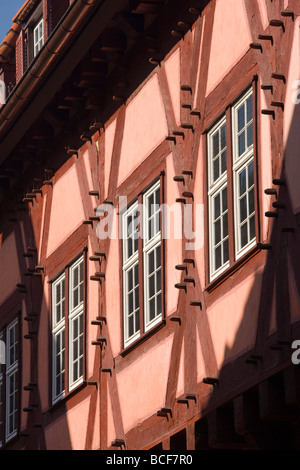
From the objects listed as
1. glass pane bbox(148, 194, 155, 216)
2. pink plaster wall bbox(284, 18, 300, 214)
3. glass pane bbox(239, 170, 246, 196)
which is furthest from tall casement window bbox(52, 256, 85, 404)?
pink plaster wall bbox(284, 18, 300, 214)

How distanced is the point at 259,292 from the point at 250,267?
0.29 m

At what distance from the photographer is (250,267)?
12016 mm

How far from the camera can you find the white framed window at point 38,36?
19.6 m

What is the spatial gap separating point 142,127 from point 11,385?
517 centimetres

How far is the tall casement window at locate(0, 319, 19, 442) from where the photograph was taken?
60.5 ft

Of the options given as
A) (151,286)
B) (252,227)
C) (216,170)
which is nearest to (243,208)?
(252,227)

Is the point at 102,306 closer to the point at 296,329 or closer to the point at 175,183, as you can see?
the point at 175,183

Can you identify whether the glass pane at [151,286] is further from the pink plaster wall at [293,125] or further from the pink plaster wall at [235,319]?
the pink plaster wall at [293,125]

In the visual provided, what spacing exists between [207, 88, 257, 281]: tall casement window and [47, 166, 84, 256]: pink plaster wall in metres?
3.85

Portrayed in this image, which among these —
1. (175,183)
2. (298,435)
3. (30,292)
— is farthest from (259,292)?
(30,292)

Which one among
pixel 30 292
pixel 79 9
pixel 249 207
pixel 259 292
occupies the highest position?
pixel 79 9

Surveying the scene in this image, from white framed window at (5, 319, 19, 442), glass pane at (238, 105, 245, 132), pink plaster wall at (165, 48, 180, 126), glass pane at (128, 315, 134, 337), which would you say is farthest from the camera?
white framed window at (5, 319, 19, 442)

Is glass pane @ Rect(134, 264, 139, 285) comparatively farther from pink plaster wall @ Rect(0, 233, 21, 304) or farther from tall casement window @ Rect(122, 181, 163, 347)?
pink plaster wall @ Rect(0, 233, 21, 304)

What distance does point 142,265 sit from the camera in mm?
14609
